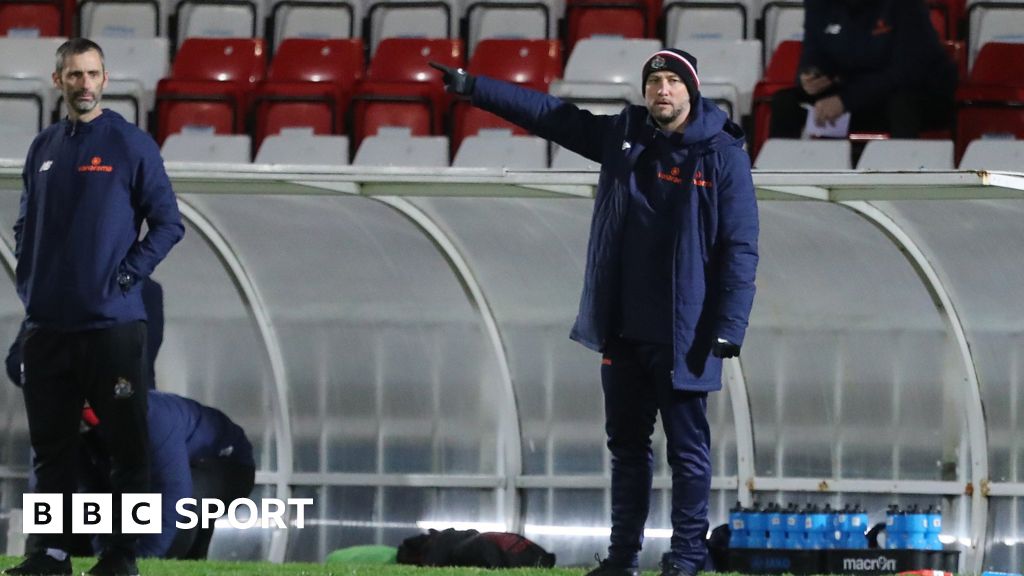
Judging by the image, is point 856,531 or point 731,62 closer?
point 856,531

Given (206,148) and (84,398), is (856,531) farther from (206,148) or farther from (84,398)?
(206,148)

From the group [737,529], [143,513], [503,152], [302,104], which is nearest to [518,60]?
[302,104]

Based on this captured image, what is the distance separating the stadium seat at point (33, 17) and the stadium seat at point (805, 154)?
18.8 ft

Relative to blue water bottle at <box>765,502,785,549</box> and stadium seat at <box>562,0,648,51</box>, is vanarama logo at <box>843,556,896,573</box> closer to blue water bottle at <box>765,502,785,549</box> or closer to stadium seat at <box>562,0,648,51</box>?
blue water bottle at <box>765,502,785,549</box>

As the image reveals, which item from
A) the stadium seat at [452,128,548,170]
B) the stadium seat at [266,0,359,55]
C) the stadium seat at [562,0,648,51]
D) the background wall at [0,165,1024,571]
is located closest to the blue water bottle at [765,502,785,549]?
the background wall at [0,165,1024,571]

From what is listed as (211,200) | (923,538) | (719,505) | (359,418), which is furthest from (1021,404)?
(211,200)

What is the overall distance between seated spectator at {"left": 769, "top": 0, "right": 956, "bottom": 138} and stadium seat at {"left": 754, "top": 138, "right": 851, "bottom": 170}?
0.15 metres

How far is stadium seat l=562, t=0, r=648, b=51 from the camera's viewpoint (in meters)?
12.2

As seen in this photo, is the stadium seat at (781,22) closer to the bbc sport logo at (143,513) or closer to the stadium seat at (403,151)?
the stadium seat at (403,151)

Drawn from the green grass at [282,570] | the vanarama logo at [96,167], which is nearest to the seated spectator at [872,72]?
the green grass at [282,570]

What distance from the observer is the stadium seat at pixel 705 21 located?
39.1ft

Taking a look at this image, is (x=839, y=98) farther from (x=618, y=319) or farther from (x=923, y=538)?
(x=618, y=319)

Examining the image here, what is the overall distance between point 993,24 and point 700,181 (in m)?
6.30

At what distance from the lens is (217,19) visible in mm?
12805
